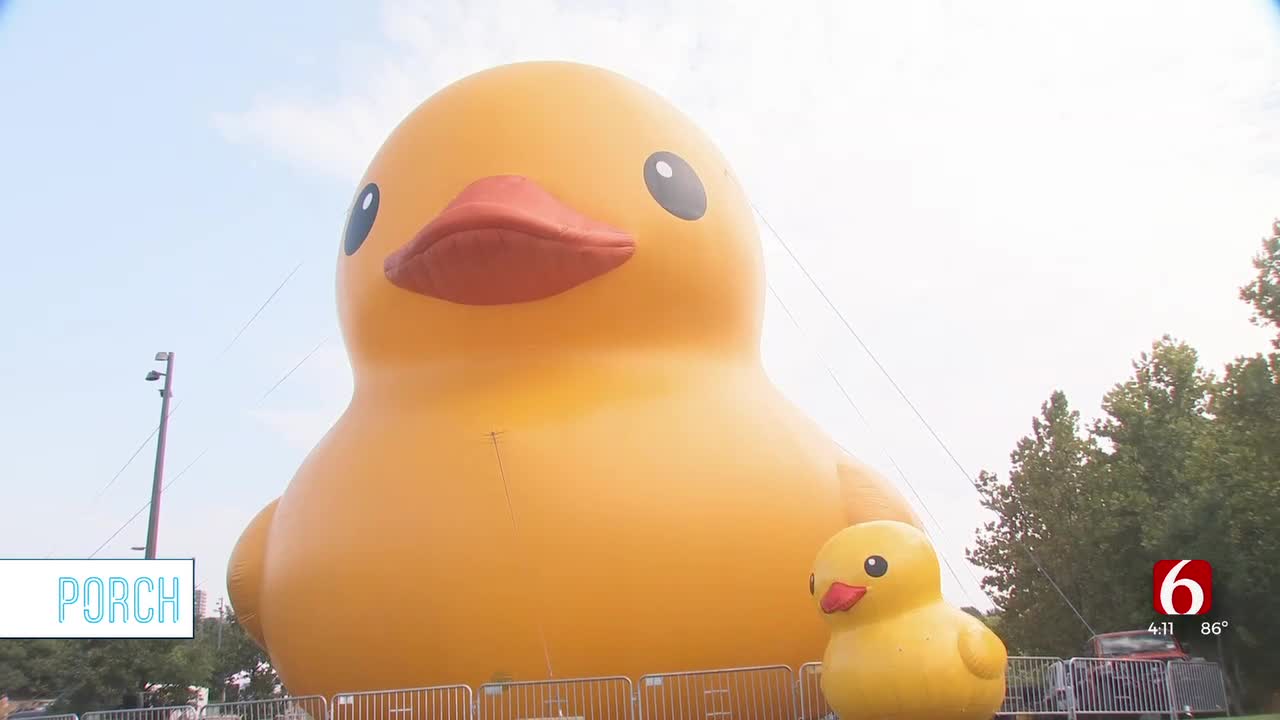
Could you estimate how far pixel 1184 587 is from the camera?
50.5 feet

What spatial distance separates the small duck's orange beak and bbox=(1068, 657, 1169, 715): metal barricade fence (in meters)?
3.98

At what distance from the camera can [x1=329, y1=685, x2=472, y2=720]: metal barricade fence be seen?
8.05 metres

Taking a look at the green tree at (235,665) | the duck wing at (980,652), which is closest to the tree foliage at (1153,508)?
the duck wing at (980,652)

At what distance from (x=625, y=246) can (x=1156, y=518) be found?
1156 cm

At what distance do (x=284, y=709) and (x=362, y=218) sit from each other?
431cm

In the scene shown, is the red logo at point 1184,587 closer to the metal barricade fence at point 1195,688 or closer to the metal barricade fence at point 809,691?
the metal barricade fence at point 1195,688

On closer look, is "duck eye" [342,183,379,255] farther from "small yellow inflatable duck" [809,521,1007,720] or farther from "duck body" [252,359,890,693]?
"small yellow inflatable duck" [809,521,1007,720]

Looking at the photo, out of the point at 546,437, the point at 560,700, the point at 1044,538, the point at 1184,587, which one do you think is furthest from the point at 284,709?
the point at 1044,538

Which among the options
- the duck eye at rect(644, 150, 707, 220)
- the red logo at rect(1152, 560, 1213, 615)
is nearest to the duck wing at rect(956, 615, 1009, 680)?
the duck eye at rect(644, 150, 707, 220)

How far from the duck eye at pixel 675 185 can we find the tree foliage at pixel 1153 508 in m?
Result: 6.52

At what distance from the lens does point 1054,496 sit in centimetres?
2061

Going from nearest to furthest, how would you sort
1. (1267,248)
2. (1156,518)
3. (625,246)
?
(625,246)
(1267,248)
(1156,518)

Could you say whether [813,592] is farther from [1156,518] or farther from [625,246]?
[1156,518]

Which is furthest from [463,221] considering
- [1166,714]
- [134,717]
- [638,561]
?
[1166,714]
